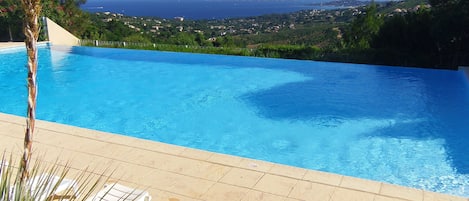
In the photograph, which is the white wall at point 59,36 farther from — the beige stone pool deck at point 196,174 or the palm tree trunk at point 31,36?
the palm tree trunk at point 31,36

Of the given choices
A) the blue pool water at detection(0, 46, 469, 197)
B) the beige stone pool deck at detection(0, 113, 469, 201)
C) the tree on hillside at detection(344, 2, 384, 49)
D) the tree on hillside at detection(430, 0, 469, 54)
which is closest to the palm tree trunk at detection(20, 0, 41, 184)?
the beige stone pool deck at detection(0, 113, 469, 201)

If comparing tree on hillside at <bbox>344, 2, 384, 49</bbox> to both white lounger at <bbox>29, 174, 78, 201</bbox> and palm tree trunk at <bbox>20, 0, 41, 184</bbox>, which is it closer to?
white lounger at <bbox>29, 174, 78, 201</bbox>

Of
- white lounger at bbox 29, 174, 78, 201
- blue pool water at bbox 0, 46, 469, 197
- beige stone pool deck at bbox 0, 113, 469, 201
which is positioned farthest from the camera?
blue pool water at bbox 0, 46, 469, 197

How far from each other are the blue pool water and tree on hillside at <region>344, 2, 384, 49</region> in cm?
282

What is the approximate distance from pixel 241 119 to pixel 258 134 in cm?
82

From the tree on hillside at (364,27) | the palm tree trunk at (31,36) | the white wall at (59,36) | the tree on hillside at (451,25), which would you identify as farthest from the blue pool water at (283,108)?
the palm tree trunk at (31,36)

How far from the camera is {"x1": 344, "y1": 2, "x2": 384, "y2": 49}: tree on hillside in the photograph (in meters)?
13.7

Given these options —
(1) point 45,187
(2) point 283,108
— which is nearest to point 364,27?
(2) point 283,108

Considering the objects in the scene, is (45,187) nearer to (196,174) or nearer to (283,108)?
(196,174)

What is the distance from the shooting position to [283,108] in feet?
26.9

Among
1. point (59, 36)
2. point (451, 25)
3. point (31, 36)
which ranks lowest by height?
point (59, 36)

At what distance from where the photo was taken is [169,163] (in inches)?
174

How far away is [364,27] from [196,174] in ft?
37.7

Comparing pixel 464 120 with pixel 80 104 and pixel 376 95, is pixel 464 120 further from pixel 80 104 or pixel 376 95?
pixel 80 104
